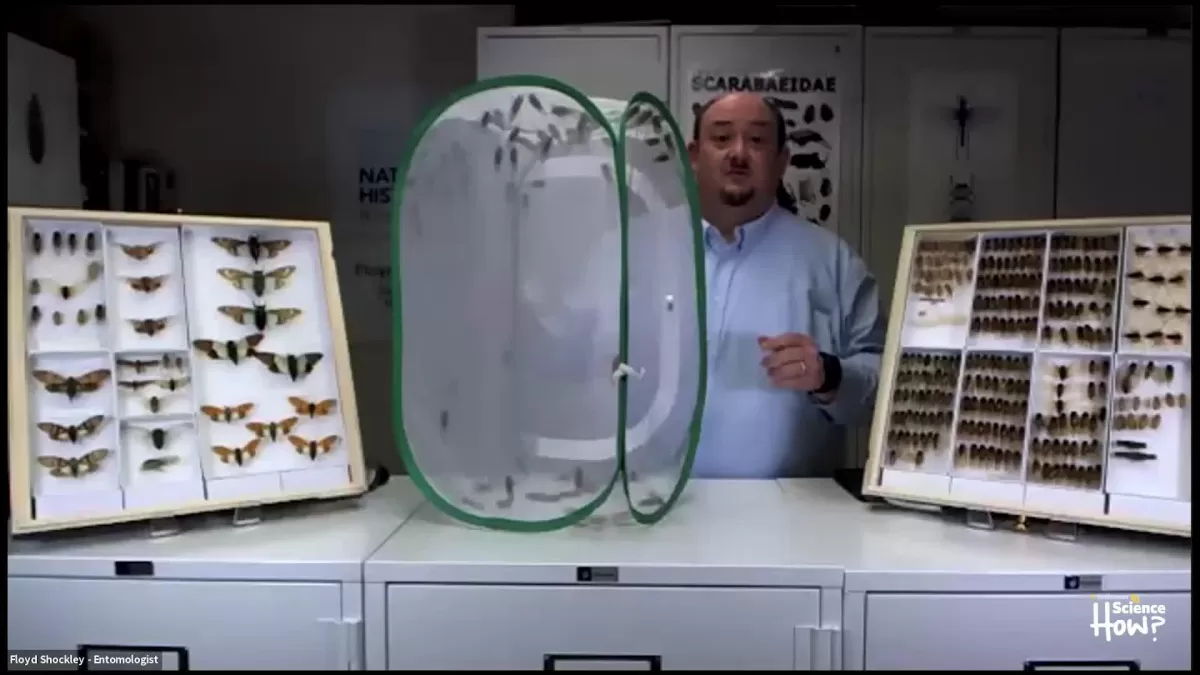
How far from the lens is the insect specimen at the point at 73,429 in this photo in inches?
43.4

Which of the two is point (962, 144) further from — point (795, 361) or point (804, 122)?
point (795, 361)

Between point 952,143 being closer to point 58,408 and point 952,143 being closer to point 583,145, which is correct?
point 583,145

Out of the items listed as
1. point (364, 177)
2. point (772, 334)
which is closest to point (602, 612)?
point (772, 334)

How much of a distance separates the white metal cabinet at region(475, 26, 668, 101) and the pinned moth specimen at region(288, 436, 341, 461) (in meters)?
0.88

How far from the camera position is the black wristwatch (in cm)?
149

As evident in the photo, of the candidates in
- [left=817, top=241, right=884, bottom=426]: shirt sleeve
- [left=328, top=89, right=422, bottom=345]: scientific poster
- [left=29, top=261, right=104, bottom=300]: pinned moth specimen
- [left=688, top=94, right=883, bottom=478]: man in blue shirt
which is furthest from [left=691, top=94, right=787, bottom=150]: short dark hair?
[left=29, top=261, right=104, bottom=300]: pinned moth specimen

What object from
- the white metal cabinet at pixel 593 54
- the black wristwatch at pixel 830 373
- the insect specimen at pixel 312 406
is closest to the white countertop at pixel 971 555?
the black wristwatch at pixel 830 373

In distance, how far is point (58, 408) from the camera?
111 cm

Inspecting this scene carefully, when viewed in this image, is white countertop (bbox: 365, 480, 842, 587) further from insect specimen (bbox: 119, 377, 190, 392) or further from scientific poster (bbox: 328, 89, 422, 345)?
scientific poster (bbox: 328, 89, 422, 345)

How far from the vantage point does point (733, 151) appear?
68.7 inches

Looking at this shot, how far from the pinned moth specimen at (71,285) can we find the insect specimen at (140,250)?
36 millimetres

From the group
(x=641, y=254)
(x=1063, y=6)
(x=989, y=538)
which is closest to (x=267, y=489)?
(x=641, y=254)

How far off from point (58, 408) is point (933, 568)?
993 millimetres

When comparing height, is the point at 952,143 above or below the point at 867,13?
below
